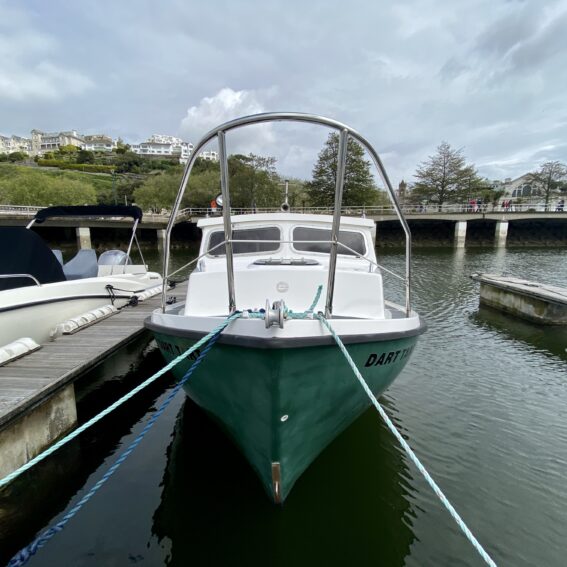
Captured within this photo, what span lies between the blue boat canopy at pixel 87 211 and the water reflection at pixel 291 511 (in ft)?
25.1

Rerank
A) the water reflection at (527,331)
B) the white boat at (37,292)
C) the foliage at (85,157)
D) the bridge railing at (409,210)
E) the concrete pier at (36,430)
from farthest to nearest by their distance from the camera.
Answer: the foliage at (85,157)
the bridge railing at (409,210)
the water reflection at (527,331)
the white boat at (37,292)
the concrete pier at (36,430)

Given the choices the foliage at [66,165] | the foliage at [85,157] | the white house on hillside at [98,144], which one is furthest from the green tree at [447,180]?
the white house on hillside at [98,144]

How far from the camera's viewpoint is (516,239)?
41188mm

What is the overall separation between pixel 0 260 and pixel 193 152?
6096mm

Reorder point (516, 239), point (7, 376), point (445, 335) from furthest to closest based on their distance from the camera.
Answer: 1. point (516, 239)
2. point (445, 335)
3. point (7, 376)

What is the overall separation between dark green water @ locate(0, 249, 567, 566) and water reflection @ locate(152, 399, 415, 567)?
0.01 metres

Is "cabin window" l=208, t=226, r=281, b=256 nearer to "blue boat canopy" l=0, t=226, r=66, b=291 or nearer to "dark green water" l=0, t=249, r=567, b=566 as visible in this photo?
"dark green water" l=0, t=249, r=567, b=566

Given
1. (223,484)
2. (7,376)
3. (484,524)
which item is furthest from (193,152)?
(484,524)

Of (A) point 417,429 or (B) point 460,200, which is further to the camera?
(B) point 460,200

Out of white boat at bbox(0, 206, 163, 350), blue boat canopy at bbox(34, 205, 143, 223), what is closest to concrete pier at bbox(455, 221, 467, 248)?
blue boat canopy at bbox(34, 205, 143, 223)

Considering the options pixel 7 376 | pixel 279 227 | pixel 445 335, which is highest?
pixel 279 227

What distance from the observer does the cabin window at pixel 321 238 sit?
5.97m

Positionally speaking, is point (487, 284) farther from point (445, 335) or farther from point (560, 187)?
point (560, 187)

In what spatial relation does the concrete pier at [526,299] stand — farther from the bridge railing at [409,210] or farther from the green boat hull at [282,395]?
the bridge railing at [409,210]
